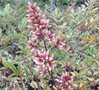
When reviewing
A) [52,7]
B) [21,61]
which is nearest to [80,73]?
[21,61]

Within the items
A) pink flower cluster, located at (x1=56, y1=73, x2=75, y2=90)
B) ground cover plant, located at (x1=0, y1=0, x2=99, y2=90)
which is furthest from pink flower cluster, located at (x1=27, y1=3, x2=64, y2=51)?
pink flower cluster, located at (x1=56, y1=73, x2=75, y2=90)

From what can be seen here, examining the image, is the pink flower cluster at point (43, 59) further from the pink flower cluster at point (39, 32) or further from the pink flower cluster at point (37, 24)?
the pink flower cluster at point (37, 24)

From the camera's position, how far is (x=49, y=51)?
3.14 meters

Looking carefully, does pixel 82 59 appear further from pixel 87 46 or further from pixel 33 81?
pixel 33 81

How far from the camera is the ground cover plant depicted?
8.38 feet

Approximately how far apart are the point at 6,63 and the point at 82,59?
2.99 ft

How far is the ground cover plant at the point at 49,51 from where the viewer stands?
255cm

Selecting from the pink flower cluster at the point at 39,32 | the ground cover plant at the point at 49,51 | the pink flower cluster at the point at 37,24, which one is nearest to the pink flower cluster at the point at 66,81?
the ground cover plant at the point at 49,51

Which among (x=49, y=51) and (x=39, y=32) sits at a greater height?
(x=39, y=32)

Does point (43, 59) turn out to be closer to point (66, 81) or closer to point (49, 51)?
point (66, 81)

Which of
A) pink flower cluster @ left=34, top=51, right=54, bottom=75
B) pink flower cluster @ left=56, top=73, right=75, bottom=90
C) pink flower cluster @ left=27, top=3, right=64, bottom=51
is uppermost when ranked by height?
pink flower cluster @ left=27, top=3, right=64, bottom=51

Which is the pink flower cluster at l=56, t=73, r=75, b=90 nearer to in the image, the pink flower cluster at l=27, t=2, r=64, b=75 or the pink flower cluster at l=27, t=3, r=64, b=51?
the pink flower cluster at l=27, t=2, r=64, b=75

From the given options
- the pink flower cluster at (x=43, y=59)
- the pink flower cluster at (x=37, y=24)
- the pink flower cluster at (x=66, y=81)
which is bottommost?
the pink flower cluster at (x=66, y=81)

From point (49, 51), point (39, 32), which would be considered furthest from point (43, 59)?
point (49, 51)
